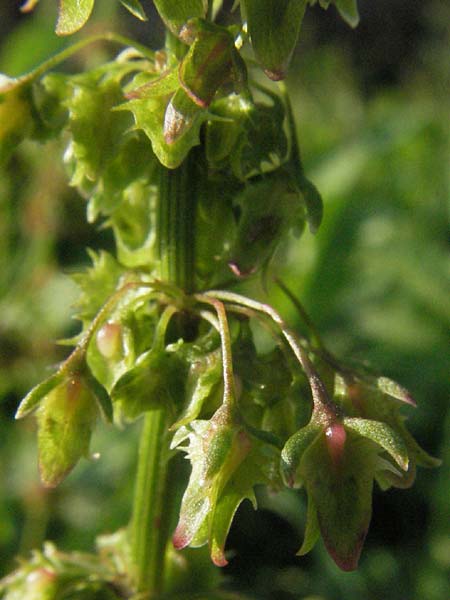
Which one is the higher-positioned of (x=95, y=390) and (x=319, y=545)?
(x=95, y=390)

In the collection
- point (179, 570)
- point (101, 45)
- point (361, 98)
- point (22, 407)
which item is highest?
point (22, 407)

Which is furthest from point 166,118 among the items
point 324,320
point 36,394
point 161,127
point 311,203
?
point 324,320

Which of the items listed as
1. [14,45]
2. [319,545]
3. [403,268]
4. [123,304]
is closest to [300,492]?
[319,545]

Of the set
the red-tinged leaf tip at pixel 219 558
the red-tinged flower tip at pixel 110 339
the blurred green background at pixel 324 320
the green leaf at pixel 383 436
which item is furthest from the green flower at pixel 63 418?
the blurred green background at pixel 324 320

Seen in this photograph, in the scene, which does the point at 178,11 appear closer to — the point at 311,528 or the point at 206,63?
the point at 206,63

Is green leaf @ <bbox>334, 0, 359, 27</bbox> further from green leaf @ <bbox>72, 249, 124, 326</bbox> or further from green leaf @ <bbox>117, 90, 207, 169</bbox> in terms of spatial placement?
green leaf @ <bbox>72, 249, 124, 326</bbox>

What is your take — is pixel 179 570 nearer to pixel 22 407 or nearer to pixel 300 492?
pixel 22 407
